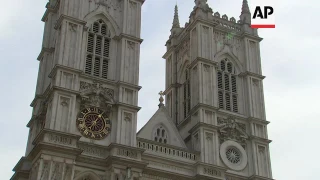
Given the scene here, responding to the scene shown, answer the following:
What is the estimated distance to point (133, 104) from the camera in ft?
120

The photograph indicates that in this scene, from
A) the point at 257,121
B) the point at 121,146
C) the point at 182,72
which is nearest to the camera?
the point at 121,146

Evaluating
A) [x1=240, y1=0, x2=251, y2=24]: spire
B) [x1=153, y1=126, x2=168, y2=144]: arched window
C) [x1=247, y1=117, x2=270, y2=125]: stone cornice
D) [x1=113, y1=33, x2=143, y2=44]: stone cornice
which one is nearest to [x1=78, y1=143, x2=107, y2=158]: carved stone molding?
[x1=153, y1=126, x2=168, y2=144]: arched window

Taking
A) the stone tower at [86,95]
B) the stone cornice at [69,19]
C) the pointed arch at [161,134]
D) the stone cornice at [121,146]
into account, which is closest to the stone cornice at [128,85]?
the stone tower at [86,95]

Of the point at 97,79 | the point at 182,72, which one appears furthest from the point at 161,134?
the point at 182,72

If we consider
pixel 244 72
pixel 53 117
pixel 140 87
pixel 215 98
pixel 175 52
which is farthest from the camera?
pixel 175 52

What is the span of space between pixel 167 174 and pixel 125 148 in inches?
138

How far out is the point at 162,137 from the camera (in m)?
38.7

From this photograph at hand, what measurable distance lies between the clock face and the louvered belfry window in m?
3.22

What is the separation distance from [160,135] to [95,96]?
6129 millimetres

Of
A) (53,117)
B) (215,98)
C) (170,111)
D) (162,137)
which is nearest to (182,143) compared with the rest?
(162,137)

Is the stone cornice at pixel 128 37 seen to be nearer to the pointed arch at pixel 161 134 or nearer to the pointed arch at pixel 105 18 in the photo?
the pointed arch at pixel 105 18

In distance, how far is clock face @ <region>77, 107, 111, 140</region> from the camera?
113 ft

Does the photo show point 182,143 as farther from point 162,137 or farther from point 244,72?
A: point 244,72

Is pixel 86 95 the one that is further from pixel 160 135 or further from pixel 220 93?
pixel 220 93
